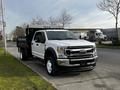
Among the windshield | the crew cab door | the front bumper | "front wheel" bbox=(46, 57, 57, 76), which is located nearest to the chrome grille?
the front bumper

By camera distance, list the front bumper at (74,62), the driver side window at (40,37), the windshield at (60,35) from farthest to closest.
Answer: the driver side window at (40,37) < the windshield at (60,35) < the front bumper at (74,62)

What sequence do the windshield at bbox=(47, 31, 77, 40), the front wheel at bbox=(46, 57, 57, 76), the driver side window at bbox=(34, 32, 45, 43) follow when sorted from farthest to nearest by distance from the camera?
the driver side window at bbox=(34, 32, 45, 43) → the windshield at bbox=(47, 31, 77, 40) → the front wheel at bbox=(46, 57, 57, 76)

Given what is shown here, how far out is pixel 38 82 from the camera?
8312mm

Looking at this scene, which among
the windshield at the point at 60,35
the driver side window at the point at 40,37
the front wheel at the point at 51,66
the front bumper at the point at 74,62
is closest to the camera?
the front bumper at the point at 74,62

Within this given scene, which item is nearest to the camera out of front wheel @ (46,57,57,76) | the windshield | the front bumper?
the front bumper

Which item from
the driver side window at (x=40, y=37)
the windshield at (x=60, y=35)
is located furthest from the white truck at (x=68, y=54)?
the driver side window at (x=40, y=37)

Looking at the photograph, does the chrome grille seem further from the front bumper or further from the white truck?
the front bumper

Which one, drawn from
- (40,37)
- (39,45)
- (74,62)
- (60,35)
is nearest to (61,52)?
(74,62)

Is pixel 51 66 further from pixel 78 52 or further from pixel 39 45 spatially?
pixel 39 45

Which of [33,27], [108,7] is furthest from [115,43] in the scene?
[33,27]

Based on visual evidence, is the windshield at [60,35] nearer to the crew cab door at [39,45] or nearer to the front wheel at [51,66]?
the crew cab door at [39,45]

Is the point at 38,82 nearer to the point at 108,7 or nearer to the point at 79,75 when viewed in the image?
the point at 79,75

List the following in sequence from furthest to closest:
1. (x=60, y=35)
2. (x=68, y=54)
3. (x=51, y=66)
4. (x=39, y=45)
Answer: (x=39, y=45) → (x=60, y=35) → (x=51, y=66) → (x=68, y=54)

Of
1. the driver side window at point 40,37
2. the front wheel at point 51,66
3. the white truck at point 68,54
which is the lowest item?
the front wheel at point 51,66
